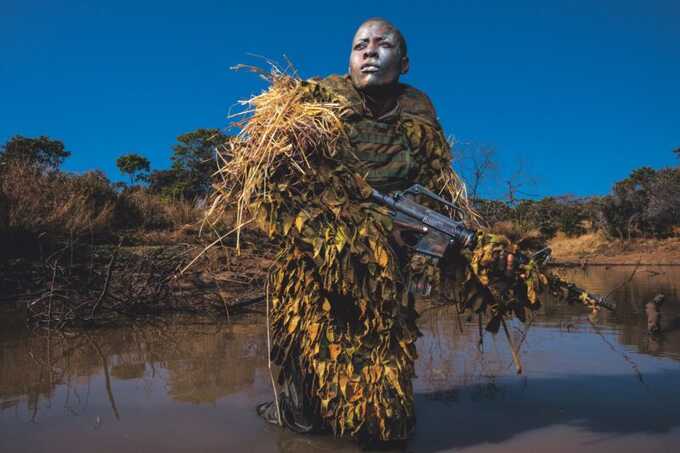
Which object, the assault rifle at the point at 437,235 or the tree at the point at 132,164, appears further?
the tree at the point at 132,164

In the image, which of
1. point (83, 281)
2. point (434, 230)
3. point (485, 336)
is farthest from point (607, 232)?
point (434, 230)

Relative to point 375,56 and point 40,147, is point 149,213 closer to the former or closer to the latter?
point 375,56

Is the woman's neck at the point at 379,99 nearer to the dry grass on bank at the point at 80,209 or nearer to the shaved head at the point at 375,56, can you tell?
the shaved head at the point at 375,56

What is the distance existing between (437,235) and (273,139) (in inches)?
44.4

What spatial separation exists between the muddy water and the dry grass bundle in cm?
141

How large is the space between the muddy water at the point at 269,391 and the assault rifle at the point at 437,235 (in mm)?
881

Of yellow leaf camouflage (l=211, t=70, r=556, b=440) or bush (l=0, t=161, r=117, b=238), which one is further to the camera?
bush (l=0, t=161, r=117, b=238)

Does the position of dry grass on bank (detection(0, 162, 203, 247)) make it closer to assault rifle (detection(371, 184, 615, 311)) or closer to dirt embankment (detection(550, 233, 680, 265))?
assault rifle (detection(371, 184, 615, 311))

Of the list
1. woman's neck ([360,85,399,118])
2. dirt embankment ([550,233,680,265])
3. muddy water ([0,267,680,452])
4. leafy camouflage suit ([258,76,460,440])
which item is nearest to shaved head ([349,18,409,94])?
woman's neck ([360,85,399,118])

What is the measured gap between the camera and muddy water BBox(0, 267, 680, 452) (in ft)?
11.4

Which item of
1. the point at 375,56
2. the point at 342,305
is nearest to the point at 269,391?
the point at 342,305

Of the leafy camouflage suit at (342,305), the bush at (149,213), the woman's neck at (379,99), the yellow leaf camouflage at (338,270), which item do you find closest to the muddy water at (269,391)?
the leafy camouflage suit at (342,305)

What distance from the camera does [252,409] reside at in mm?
4074

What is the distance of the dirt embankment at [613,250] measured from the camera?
64.1 feet
